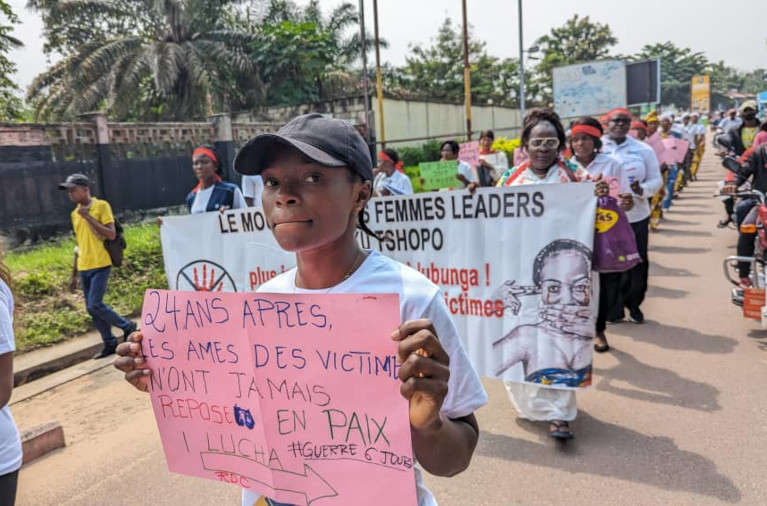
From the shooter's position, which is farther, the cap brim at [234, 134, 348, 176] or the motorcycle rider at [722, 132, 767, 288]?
the motorcycle rider at [722, 132, 767, 288]

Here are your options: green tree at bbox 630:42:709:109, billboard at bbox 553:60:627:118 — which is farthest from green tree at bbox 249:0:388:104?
green tree at bbox 630:42:709:109

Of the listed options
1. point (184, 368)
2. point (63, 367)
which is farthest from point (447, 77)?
point (184, 368)

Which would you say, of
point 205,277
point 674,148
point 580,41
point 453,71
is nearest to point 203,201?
point 205,277

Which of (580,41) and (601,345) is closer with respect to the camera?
(601,345)

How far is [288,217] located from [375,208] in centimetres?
242

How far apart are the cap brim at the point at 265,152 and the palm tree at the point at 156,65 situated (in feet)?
70.0

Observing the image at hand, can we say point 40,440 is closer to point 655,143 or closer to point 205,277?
point 205,277

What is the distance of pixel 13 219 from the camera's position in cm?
965

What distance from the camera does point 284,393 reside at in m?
1.36

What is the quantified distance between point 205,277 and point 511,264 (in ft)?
7.62

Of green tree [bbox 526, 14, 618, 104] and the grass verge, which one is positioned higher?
green tree [bbox 526, 14, 618, 104]

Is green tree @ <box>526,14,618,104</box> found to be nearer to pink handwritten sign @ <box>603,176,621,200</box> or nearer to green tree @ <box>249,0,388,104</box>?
green tree @ <box>249,0,388,104</box>

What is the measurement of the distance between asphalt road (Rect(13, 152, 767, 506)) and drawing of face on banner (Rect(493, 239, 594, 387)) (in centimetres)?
46

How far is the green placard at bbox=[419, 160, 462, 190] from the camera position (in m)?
8.77
